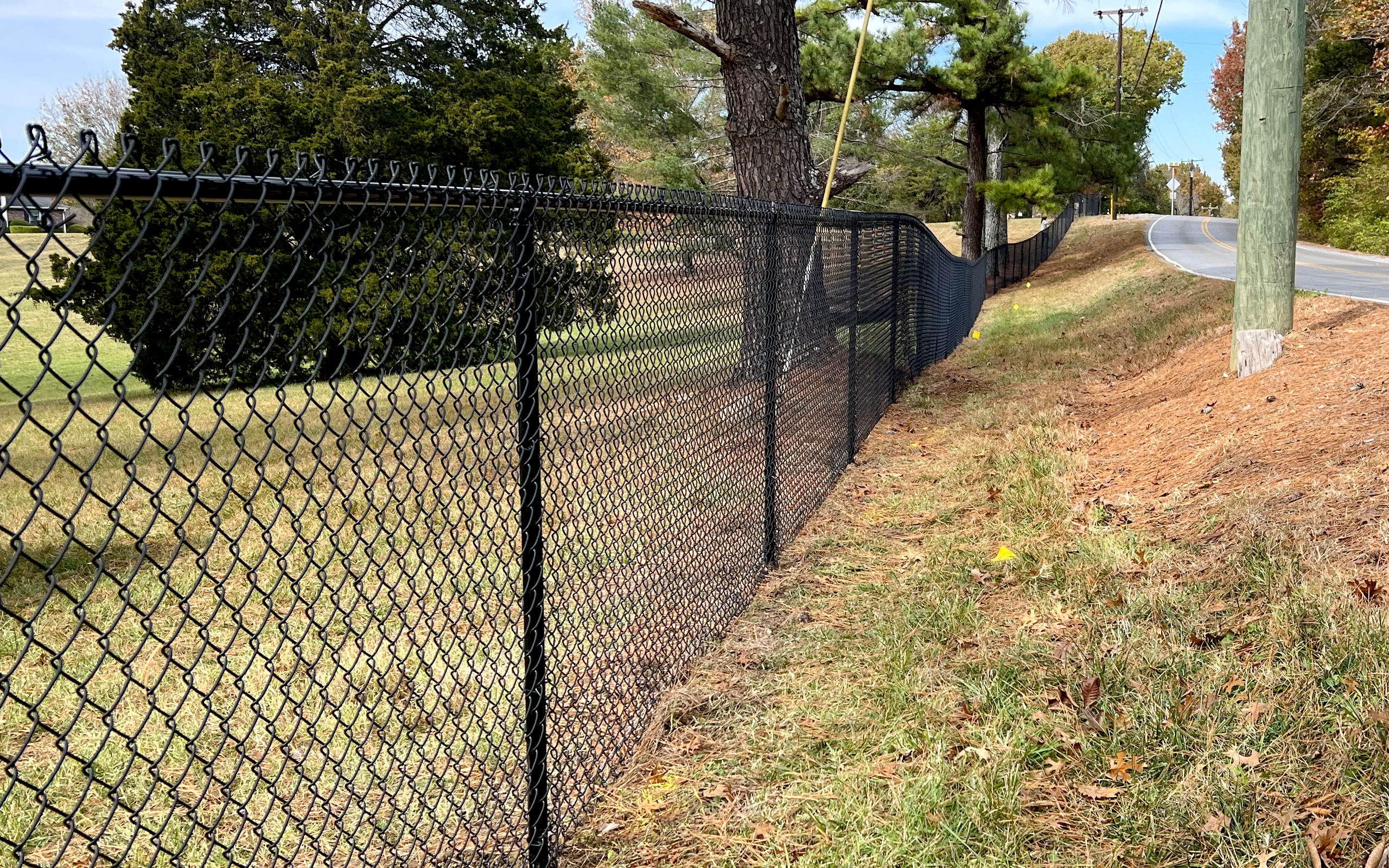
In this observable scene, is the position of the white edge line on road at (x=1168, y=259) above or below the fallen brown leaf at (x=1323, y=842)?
above

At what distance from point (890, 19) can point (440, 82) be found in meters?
10.9

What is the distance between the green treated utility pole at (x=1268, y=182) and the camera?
259 inches

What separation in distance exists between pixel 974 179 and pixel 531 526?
2351cm

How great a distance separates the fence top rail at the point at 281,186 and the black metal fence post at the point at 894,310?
19.4ft

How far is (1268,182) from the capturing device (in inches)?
268

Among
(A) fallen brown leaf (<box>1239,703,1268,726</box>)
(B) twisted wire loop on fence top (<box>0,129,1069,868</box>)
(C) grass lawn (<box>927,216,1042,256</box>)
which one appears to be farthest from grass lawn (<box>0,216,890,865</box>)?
(C) grass lawn (<box>927,216,1042,256</box>)

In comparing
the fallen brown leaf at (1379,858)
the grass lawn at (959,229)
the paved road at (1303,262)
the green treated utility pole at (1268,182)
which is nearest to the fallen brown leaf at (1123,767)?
the fallen brown leaf at (1379,858)

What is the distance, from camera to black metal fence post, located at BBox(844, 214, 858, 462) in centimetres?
654

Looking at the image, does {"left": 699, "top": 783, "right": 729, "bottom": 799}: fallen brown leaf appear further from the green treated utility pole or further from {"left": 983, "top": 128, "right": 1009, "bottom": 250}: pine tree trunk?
{"left": 983, "top": 128, "right": 1009, "bottom": 250}: pine tree trunk

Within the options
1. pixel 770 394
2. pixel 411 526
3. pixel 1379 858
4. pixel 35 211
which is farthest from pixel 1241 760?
pixel 35 211

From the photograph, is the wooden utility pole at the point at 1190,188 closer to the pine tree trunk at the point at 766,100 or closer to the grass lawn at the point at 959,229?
the grass lawn at the point at 959,229

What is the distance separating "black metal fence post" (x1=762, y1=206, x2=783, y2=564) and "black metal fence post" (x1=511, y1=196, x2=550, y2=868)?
6.80 feet

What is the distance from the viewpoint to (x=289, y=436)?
9.70 meters

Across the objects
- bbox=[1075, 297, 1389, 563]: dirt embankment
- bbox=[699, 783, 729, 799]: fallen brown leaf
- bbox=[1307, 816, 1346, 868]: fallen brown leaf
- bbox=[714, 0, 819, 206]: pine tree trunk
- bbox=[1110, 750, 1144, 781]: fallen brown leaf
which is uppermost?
bbox=[714, 0, 819, 206]: pine tree trunk
